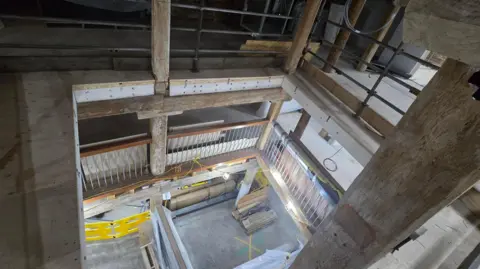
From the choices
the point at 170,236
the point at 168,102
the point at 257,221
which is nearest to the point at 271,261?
the point at 257,221

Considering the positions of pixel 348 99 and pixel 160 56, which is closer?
pixel 160 56

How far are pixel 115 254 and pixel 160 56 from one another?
464 centimetres

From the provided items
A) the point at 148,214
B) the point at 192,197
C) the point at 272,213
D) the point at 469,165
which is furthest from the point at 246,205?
the point at 469,165

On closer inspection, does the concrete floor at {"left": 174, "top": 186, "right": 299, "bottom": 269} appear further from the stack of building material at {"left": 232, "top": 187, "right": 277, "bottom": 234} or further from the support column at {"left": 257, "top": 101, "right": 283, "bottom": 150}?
the support column at {"left": 257, "top": 101, "right": 283, "bottom": 150}

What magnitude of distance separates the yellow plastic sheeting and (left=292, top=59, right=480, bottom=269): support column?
4.94m

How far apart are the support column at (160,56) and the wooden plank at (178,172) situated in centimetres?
79

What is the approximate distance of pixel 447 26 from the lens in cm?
54

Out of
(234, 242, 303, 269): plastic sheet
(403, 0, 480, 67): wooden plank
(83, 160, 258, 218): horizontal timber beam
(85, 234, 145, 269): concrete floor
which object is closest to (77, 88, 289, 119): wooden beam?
(83, 160, 258, 218): horizontal timber beam

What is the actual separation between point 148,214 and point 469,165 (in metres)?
5.43

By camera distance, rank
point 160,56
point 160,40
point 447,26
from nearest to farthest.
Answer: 1. point 447,26
2. point 160,40
3. point 160,56

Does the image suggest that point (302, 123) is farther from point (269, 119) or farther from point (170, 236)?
point (170, 236)

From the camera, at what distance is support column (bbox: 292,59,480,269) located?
63 cm

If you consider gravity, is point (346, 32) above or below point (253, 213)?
above

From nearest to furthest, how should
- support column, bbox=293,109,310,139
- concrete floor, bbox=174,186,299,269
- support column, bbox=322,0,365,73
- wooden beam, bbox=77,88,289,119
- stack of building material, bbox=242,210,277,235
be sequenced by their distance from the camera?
1. wooden beam, bbox=77,88,289,119
2. support column, bbox=322,0,365,73
3. support column, bbox=293,109,310,139
4. concrete floor, bbox=174,186,299,269
5. stack of building material, bbox=242,210,277,235
